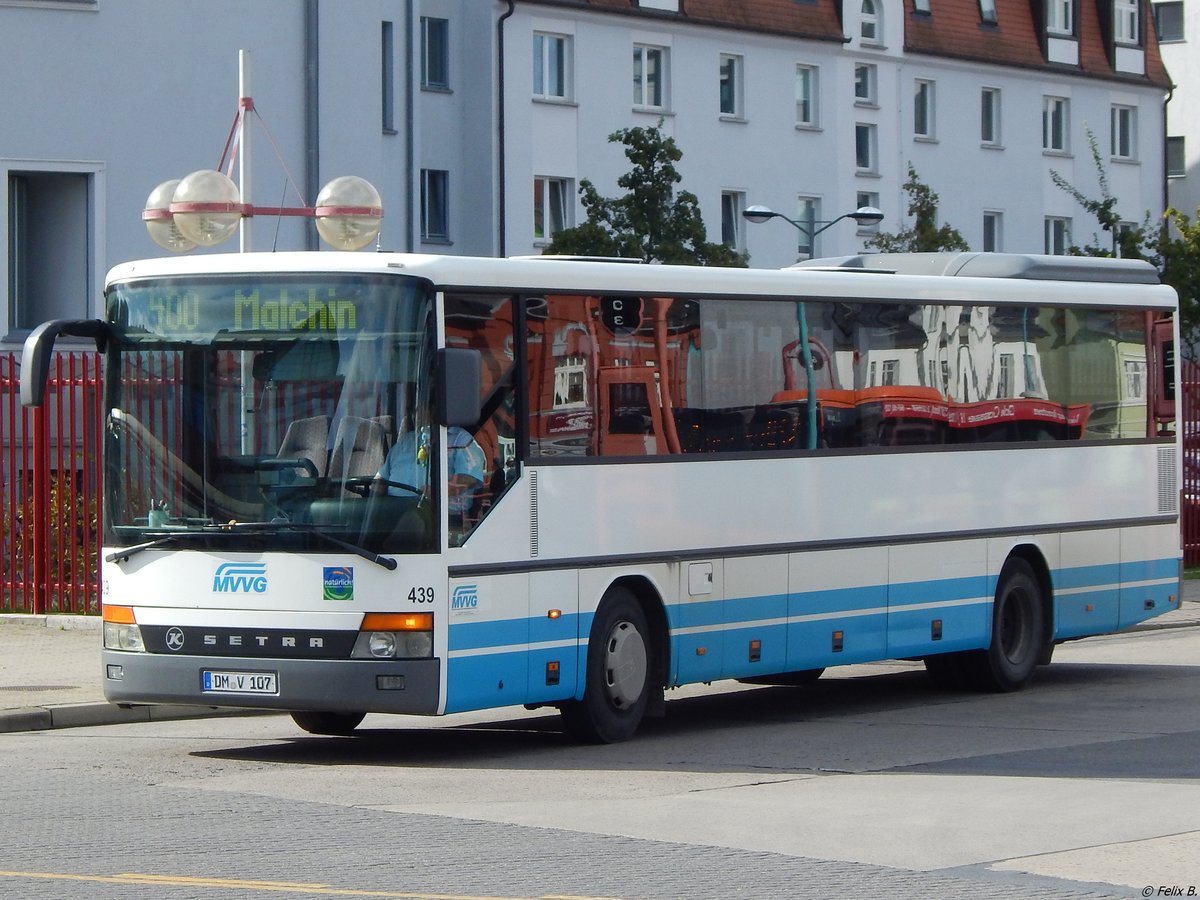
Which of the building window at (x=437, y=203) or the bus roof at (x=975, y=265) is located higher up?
the building window at (x=437, y=203)

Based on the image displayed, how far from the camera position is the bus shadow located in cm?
1273

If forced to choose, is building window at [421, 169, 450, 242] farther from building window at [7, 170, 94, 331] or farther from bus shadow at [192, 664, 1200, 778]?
bus shadow at [192, 664, 1200, 778]

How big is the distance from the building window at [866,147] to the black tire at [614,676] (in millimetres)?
43455

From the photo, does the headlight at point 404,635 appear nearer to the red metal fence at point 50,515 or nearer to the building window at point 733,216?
the red metal fence at point 50,515

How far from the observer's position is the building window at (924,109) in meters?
57.7

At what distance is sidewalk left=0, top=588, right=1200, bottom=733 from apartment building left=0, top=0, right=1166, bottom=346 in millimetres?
3860

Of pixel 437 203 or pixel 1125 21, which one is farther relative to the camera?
pixel 1125 21

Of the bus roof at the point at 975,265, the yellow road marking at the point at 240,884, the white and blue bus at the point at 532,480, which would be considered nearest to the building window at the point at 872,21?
the bus roof at the point at 975,265

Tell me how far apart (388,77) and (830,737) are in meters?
22.5

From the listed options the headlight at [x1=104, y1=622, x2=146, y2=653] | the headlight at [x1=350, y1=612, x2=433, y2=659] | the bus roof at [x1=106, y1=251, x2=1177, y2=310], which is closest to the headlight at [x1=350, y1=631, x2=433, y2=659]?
the headlight at [x1=350, y1=612, x2=433, y2=659]

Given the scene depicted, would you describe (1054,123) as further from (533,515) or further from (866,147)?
(533,515)

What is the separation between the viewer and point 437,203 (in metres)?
48.2

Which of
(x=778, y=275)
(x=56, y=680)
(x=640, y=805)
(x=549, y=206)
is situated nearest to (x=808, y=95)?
(x=549, y=206)

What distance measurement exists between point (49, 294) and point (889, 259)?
14274 mm
